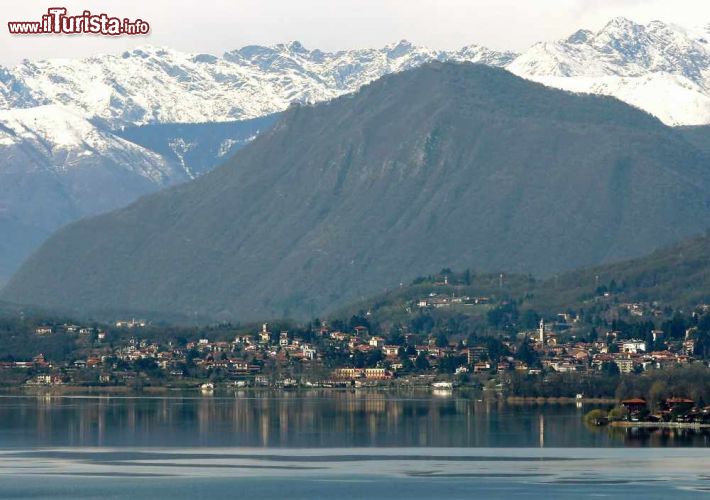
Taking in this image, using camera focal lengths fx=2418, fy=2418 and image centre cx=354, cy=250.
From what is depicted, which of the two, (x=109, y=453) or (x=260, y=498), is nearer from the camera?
(x=260, y=498)

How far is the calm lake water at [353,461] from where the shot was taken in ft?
470

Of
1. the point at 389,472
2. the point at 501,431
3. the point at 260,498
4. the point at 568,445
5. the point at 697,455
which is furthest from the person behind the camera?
the point at 501,431

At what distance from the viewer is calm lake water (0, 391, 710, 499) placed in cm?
14338

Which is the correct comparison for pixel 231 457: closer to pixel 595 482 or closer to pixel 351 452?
pixel 351 452

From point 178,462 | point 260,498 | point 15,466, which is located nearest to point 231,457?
point 178,462

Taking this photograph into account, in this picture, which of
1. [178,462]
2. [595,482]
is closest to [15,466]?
[178,462]

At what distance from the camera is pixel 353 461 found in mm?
163375

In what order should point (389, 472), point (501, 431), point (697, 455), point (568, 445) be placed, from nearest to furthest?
point (389, 472) < point (697, 455) < point (568, 445) < point (501, 431)

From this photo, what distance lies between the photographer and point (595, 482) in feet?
481

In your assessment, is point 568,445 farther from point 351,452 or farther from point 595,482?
point 595,482

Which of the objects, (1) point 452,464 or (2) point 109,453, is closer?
(1) point 452,464

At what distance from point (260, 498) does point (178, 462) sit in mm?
23386

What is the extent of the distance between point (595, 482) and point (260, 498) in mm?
21227

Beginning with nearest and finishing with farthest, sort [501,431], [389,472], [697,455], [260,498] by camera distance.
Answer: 1. [260,498]
2. [389,472]
3. [697,455]
4. [501,431]
